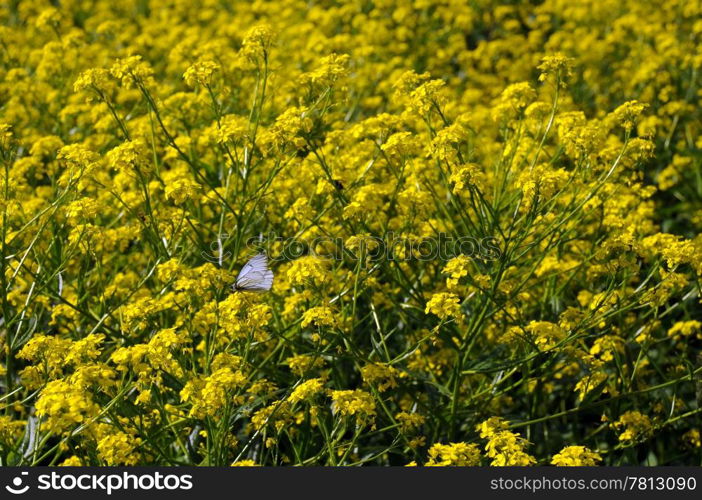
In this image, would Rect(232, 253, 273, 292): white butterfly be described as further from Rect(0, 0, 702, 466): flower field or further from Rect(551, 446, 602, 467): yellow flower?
Rect(551, 446, 602, 467): yellow flower

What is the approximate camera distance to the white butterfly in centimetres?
420

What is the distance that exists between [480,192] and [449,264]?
421mm

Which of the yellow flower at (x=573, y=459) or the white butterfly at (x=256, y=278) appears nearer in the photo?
the yellow flower at (x=573, y=459)

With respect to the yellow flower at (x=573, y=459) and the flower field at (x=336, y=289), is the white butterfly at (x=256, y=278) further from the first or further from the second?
the yellow flower at (x=573, y=459)

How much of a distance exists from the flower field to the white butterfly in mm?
24

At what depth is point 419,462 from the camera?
4.37 meters

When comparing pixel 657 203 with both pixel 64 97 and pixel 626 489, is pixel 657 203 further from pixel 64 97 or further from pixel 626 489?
pixel 64 97

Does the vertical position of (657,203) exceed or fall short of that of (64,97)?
it falls short

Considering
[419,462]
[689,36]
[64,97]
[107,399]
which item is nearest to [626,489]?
[419,462]

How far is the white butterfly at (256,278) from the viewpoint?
4203 millimetres

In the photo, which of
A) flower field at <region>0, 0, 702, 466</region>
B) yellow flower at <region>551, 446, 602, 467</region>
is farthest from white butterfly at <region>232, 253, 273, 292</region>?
yellow flower at <region>551, 446, 602, 467</region>

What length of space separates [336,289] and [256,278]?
0.83m

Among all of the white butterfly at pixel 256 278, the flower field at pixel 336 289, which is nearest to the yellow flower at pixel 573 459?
the flower field at pixel 336 289

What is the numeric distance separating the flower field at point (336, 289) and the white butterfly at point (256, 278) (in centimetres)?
2
